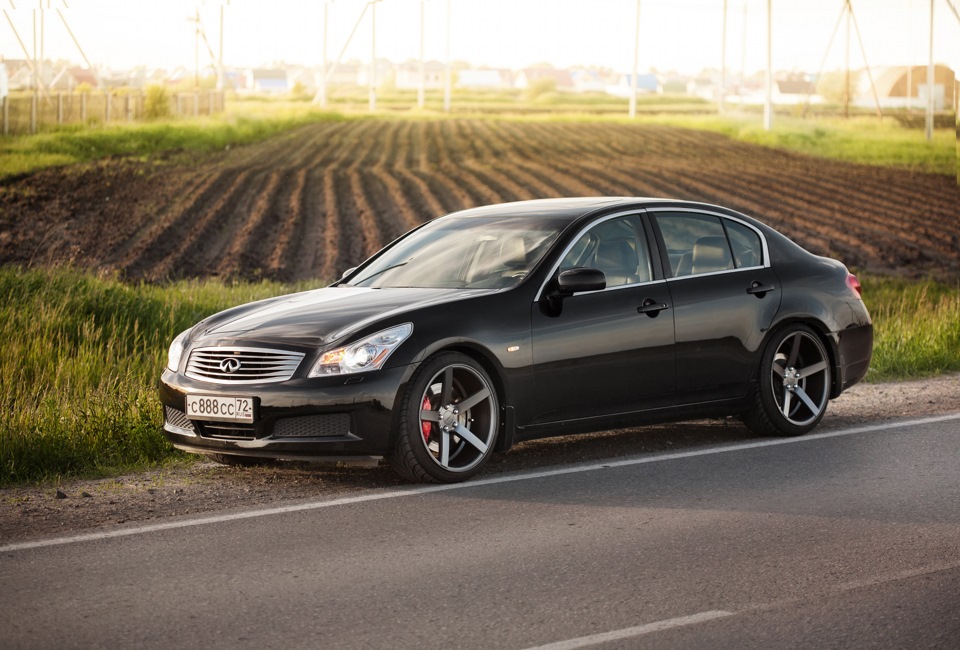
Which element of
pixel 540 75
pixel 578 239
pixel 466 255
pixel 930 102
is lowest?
pixel 466 255

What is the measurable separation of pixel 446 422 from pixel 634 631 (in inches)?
114

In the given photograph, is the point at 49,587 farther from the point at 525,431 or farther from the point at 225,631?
the point at 525,431

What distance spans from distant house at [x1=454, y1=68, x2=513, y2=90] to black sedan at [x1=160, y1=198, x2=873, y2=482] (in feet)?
440

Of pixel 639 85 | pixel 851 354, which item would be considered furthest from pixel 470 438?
pixel 639 85

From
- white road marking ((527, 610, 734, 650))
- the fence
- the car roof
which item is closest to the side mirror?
the car roof

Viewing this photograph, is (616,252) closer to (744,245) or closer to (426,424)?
(744,245)

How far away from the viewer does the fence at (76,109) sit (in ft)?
145

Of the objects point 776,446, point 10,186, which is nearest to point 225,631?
point 776,446

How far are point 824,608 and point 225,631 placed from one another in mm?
2319

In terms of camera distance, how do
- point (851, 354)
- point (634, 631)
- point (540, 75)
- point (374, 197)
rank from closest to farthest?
point (634, 631)
point (851, 354)
point (374, 197)
point (540, 75)

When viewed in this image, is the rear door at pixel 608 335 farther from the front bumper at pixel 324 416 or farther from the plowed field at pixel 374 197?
the plowed field at pixel 374 197

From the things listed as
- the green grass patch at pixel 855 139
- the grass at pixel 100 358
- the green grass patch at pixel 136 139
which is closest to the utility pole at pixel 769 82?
the green grass patch at pixel 855 139

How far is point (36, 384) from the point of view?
34.6 ft

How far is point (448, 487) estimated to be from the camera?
7.83 meters
